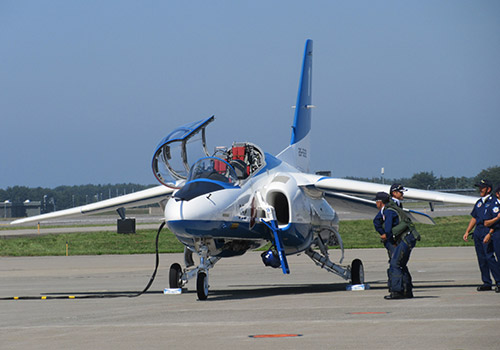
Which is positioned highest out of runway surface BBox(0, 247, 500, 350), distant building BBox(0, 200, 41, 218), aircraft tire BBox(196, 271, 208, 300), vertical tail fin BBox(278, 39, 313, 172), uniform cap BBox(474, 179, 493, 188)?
distant building BBox(0, 200, 41, 218)

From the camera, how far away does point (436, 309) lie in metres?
11.2

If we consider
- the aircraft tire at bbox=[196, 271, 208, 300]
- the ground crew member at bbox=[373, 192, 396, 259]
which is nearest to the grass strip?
the aircraft tire at bbox=[196, 271, 208, 300]

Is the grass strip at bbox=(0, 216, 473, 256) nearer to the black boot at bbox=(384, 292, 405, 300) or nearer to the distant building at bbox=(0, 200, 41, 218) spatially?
the black boot at bbox=(384, 292, 405, 300)

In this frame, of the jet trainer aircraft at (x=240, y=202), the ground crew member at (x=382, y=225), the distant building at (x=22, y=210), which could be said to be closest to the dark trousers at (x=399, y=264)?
the ground crew member at (x=382, y=225)

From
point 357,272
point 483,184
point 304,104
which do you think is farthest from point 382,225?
point 304,104

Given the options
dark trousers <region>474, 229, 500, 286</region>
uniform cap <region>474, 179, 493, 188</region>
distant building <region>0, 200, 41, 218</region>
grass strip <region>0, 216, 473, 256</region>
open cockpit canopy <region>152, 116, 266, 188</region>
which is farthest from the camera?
distant building <region>0, 200, 41, 218</region>

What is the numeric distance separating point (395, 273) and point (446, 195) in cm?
395

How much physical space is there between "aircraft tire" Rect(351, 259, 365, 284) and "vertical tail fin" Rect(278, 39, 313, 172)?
4.06m

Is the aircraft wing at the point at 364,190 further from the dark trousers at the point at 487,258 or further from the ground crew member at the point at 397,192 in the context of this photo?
the ground crew member at the point at 397,192

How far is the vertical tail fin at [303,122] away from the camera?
20.6 metres

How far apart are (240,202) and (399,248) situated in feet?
10.8

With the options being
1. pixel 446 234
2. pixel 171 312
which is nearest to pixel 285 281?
pixel 171 312

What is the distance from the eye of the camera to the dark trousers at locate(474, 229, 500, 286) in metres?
14.3

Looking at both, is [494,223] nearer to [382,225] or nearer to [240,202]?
[382,225]
